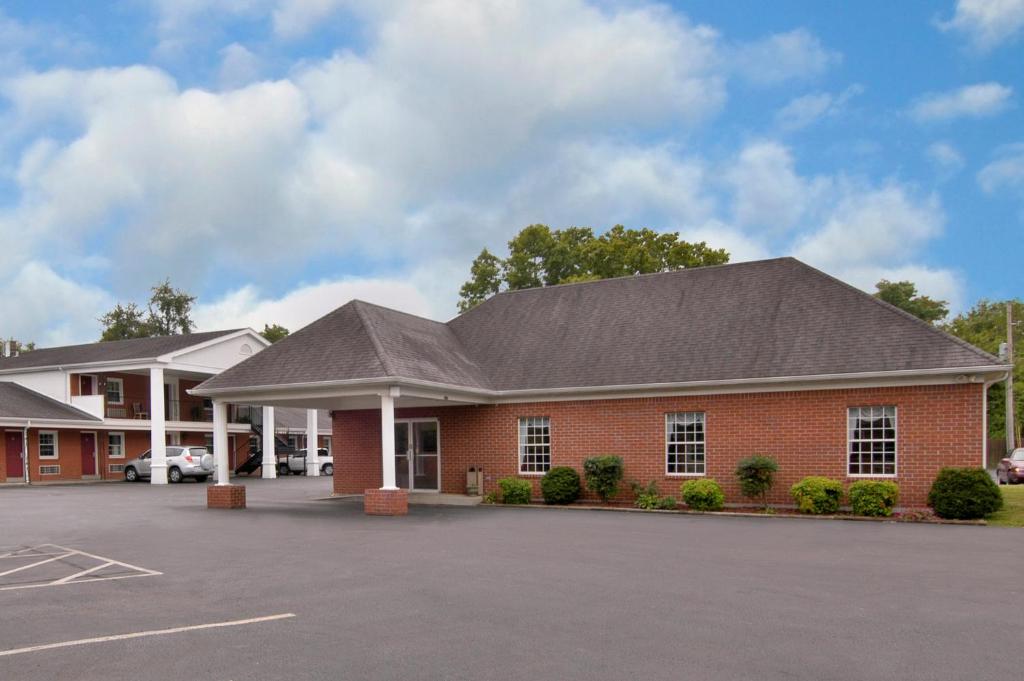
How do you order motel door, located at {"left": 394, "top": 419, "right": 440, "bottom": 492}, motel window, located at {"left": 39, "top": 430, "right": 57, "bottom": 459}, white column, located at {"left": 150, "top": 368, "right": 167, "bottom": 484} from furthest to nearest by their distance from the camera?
motel window, located at {"left": 39, "top": 430, "right": 57, "bottom": 459} < white column, located at {"left": 150, "top": 368, "right": 167, "bottom": 484} < motel door, located at {"left": 394, "top": 419, "right": 440, "bottom": 492}

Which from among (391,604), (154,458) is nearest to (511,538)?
(391,604)

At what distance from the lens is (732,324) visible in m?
22.4

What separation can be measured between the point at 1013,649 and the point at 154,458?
35981 mm

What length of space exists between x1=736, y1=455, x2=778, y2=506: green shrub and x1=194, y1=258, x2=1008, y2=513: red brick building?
734 mm

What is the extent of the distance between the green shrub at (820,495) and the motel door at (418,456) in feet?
34.9

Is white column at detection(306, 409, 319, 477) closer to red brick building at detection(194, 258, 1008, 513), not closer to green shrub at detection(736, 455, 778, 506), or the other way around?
red brick building at detection(194, 258, 1008, 513)

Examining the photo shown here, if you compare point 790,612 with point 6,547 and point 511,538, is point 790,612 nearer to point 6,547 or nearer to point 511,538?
point 511,538

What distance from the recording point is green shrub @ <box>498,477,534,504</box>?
22.3 m

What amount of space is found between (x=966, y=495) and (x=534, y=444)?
422 inches

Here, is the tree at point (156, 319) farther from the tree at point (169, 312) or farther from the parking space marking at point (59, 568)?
the parking space marking at point (59, 568)

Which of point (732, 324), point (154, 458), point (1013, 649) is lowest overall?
point (154, 458)

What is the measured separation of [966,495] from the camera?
56.4ft

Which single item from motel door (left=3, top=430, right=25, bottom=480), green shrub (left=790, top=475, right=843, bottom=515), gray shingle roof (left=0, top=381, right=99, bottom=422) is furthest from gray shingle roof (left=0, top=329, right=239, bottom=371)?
green shrub (left=790, top=475, right=843, bottom=515)

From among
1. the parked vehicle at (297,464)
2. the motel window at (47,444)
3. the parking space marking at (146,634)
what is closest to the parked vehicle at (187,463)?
the motel window at (47,444)
